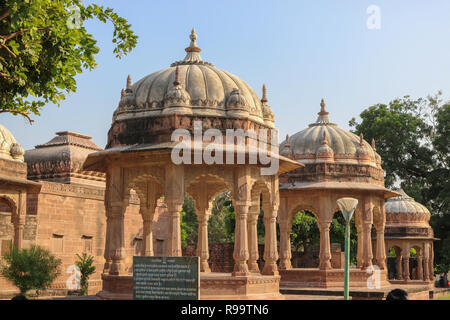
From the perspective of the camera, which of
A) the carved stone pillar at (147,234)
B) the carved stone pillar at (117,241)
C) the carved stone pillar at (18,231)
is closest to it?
the carved stone pillar at (117,241)

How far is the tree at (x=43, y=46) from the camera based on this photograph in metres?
8.53

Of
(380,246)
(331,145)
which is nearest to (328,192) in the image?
(331,145)

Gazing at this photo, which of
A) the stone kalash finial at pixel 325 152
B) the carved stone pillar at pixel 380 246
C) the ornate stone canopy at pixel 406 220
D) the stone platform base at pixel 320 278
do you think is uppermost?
the stone kalash finial at pixel 325 152

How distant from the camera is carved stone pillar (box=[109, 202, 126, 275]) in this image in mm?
14609

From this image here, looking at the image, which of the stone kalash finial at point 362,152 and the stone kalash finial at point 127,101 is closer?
the stone kalash finial at point 127,101

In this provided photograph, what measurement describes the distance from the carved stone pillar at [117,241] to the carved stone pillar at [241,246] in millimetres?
2655

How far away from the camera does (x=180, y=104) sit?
1463 cm

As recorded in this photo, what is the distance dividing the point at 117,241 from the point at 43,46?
644 cm

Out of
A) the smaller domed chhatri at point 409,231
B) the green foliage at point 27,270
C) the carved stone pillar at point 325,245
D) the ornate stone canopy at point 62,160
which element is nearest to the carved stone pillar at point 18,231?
the green foliage at point 27,270

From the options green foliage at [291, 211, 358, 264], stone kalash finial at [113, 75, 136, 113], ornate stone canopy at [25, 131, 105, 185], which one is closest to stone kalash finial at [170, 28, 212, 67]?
stone kalash finial at [113, 75, 136, 113]

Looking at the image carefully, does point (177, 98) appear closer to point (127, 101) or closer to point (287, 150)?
point (127, 101)

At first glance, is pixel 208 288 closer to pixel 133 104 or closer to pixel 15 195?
pixel 133 104

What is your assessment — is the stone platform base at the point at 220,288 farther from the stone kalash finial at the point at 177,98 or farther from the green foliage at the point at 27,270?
the green foliage at the point at 27,270

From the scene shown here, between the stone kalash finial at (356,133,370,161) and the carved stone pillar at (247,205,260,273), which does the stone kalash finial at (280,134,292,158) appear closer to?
the stone kalash finial at (356,133,370,161)
